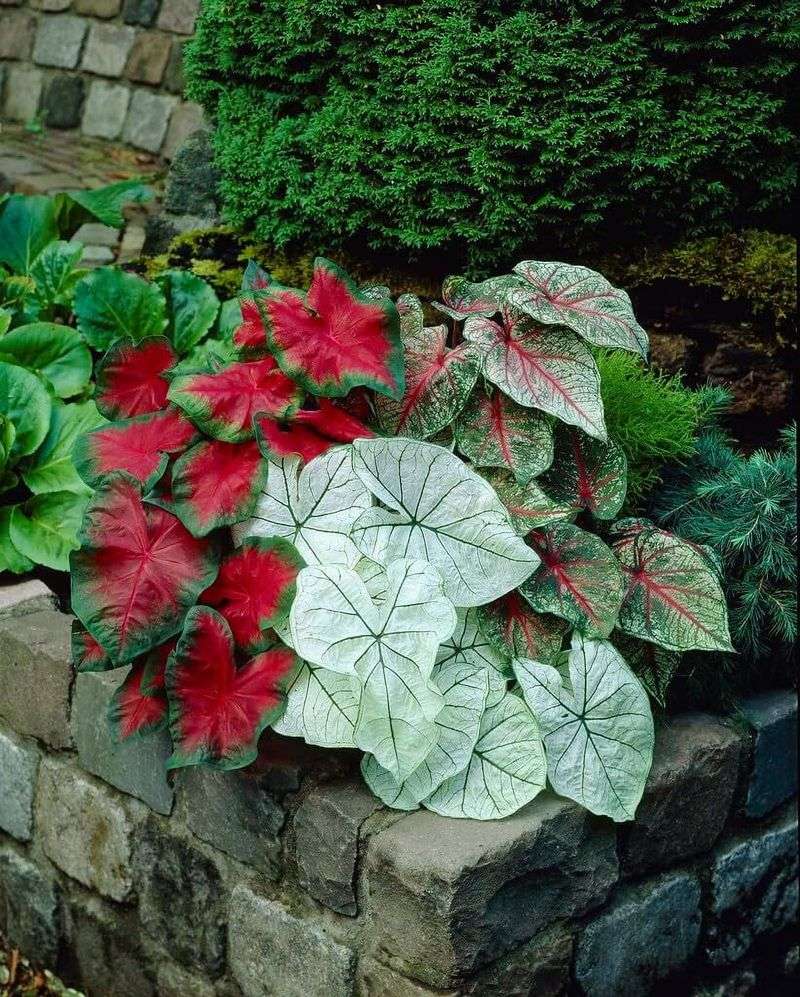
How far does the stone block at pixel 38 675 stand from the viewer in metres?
1.90

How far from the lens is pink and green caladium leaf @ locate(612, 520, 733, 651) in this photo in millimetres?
1654

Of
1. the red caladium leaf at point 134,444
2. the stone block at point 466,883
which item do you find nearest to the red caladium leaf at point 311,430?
the red caladium leaf at point 134,444

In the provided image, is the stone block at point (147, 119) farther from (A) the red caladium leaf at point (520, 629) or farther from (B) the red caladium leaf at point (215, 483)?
(A) the red caladium leaf at point (520, 629)

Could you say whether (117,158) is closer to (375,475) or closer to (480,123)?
(480,123)

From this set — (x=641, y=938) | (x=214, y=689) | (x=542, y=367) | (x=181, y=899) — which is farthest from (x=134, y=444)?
(x=641, y=938)

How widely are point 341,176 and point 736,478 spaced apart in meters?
1.19

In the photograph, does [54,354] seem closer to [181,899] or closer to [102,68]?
[181,899]

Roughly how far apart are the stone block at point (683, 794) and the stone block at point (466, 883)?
16 cm

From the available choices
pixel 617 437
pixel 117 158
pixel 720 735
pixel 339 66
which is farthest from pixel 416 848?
pixel 117 158

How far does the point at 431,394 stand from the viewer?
170cm

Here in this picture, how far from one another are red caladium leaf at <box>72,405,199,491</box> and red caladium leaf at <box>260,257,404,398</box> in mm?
220

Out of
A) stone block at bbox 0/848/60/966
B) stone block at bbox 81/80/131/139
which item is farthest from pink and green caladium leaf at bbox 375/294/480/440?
stone block at bbox 81/80/131/139

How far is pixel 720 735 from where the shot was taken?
71.0 inches

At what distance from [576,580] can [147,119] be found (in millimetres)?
4725
